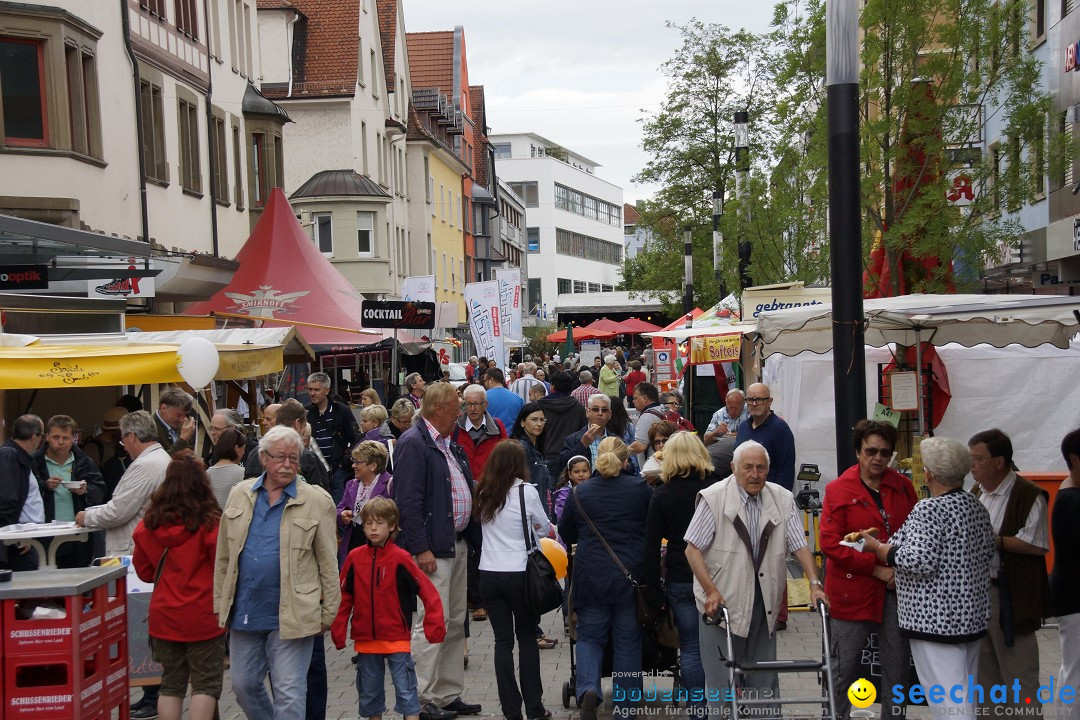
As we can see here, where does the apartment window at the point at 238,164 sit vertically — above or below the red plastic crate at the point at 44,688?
above

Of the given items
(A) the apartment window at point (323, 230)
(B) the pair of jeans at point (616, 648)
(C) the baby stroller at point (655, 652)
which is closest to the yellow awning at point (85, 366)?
(C) the baby stroller at point (655, 652)

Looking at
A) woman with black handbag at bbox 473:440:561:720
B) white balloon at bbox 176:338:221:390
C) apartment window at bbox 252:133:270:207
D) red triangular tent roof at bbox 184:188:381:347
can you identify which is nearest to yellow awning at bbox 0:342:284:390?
white balloon at bbox 176:338:221:390

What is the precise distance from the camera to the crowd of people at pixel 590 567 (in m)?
6.73

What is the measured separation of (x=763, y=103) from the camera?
159 ft

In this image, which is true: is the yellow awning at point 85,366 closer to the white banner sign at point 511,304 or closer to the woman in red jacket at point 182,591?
the woman in red jacket at point 182,591

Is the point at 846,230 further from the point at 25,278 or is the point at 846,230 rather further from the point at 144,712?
the point at 25,278

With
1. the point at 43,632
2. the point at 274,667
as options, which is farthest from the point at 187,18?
the point at 274,667

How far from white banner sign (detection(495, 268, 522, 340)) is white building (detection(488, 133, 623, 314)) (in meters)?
70.2

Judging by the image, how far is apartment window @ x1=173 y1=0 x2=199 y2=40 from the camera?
2523 cm

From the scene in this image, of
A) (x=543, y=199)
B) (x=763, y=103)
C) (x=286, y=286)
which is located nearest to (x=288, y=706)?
(x=286, y=286)

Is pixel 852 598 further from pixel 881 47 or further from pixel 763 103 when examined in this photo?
pixel 763 103

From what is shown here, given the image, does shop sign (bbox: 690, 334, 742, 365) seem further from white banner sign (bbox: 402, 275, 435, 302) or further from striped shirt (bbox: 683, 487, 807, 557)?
white banner sign (bbox: 402, 275, 435, 302)

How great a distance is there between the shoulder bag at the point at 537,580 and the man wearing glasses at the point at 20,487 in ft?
12.5

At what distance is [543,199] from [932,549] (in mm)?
100552
